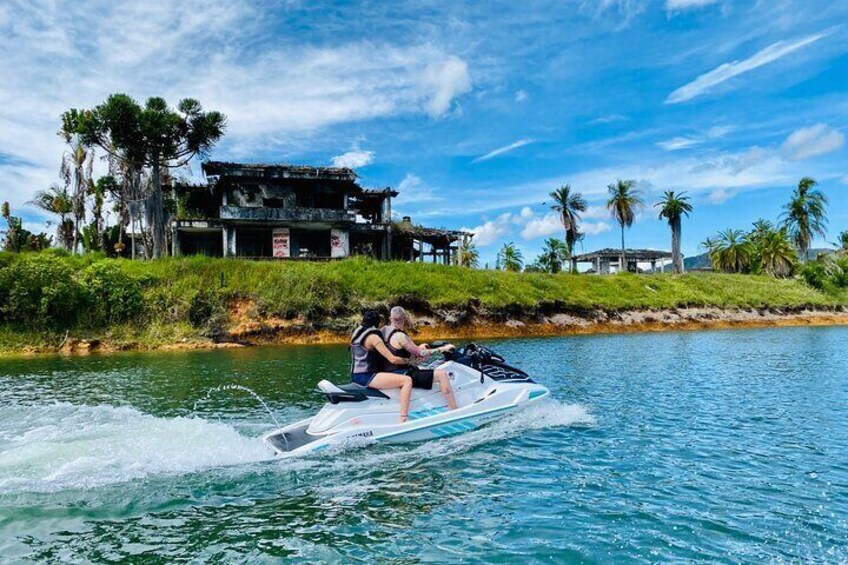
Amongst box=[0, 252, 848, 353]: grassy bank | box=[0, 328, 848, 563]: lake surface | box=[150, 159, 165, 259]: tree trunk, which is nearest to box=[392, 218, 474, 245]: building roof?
box=[0, 252, 848, 353]: grassy bank

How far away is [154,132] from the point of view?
131ft

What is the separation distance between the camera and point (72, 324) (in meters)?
32.6

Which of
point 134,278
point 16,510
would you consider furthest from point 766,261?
point 16,510

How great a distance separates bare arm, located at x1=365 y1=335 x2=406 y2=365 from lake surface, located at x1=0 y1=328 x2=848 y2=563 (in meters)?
1.52

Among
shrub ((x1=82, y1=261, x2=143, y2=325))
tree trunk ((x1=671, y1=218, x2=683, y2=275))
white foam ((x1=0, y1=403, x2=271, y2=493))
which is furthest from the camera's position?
tree trunk ((x1=671, y1=218, x2=683, y2=275))

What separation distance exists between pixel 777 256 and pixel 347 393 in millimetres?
78471

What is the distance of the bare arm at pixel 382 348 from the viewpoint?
10.1m

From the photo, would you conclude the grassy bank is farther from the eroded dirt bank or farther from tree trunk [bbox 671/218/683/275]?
tree trunk [bbox 671/218/683/275]

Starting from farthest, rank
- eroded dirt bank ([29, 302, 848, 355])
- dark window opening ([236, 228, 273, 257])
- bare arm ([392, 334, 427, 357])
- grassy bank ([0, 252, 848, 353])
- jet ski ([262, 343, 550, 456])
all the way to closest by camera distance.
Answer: dark window opening ([236, 228, 273, 257]) < eroded dirt bank ([29, 302, 848, 355]) < grassy bank ([0, 252, 848, 353]) < bare arm ([392, 334, 427, 357]) < jet ski ([262, 343, 550, 456])

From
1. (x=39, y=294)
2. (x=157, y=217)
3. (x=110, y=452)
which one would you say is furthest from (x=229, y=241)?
(x=110, y=452)

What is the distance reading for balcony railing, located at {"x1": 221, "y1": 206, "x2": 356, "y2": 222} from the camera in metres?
45.2

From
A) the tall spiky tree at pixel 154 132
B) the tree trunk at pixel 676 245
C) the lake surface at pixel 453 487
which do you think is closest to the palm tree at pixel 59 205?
the tall spiky tree at pixel 154 132

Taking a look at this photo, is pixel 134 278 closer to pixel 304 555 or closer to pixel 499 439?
pixel 499 439

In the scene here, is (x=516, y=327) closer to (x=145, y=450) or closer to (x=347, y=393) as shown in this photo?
(x=347, y=393)
